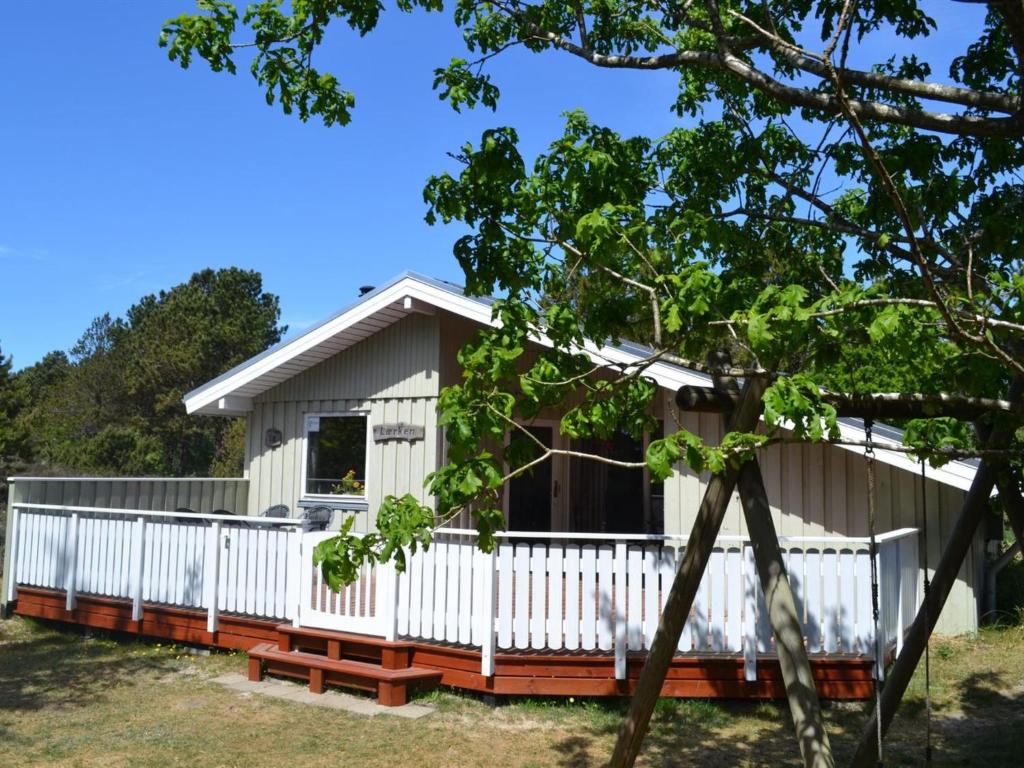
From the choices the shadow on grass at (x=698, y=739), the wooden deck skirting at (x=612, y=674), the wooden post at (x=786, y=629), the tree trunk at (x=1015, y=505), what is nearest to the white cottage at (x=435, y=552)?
the wooden deck skirting at (x=612, y=674)

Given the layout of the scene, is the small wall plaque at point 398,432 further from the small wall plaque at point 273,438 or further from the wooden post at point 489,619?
the wooden post at point 489,619

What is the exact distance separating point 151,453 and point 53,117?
24.2 m

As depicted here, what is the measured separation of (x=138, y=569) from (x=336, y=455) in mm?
3569

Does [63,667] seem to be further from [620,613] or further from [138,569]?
[620,613]

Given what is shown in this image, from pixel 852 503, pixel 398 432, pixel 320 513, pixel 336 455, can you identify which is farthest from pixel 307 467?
pixel 852 503

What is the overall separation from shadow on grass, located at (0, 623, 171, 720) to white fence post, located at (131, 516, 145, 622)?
1.23 feet

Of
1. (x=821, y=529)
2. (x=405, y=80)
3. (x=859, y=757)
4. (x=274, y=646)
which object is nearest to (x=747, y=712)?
(x=859, y=757)

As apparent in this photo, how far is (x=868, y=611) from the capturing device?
721cm

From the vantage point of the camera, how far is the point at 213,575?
28.9 ft

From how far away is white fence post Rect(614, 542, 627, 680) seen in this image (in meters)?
7.06

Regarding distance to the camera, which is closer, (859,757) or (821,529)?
(859,757)

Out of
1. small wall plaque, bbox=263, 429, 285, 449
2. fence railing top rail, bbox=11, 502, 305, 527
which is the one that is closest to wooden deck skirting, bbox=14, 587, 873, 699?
fence railing top rail, bbox=11, 502, 305, 527

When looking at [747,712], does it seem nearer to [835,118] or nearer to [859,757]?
[859,757]

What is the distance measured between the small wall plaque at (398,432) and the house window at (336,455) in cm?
40
